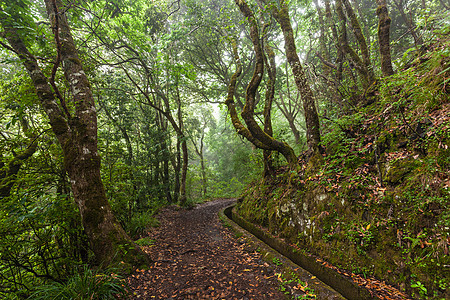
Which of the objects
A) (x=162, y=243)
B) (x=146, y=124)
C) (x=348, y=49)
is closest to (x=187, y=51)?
(x=146, y=124)

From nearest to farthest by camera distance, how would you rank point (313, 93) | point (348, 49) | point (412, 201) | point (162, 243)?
1. point (412, 201)
2. point (313, 93)
3. point (162, 243)
4. point (348, 49)

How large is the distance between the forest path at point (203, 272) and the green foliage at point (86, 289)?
0.35 meters

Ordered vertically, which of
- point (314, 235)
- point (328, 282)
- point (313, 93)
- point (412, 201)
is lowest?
point (328, 282)

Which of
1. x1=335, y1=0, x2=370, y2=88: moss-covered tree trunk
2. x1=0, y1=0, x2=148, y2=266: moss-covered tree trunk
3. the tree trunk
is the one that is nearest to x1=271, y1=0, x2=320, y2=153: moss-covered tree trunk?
x1=335, y1=0, x2=370, y2=88: moss-covered tree trunk

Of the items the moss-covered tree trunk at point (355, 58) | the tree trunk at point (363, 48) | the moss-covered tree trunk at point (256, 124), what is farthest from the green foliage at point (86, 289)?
the tree trunk at point (363, 48)

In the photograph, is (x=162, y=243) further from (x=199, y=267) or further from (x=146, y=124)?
(x=146, y=124)

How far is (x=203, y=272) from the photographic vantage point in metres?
3.64

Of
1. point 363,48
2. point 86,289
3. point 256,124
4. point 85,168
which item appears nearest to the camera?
point 86,289

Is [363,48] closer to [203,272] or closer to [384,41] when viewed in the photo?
[384,41]

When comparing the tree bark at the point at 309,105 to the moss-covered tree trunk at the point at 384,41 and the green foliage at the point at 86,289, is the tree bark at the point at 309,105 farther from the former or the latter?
the green foliage at the point at 86,289

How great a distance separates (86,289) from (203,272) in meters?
1.93

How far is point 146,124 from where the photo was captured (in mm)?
10773

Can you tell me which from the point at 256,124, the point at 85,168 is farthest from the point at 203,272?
the point at 256,124

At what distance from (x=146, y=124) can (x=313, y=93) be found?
29.8 ft
